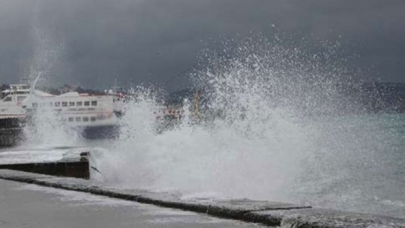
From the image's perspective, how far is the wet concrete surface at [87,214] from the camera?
5.20 meters

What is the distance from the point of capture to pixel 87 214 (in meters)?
5.86

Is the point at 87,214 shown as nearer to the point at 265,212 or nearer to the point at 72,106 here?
the point at 265,212

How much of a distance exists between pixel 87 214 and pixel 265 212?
65.0 inches

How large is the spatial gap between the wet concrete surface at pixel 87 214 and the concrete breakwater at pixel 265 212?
0.11 meters

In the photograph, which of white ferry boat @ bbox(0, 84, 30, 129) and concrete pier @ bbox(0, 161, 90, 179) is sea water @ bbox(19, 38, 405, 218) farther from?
white ferry boat @ bbox(0, 84, 30, 129)

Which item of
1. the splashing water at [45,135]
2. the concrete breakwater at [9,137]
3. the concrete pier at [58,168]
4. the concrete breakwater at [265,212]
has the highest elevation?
the splashing water at [45,135]

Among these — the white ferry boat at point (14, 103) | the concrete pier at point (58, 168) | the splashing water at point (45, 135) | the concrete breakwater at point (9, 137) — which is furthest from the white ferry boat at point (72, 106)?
the concrete pier at point (58, 168)

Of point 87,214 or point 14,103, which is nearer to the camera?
point 87,214

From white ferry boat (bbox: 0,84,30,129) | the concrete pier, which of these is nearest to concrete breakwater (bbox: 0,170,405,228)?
the concrete pier

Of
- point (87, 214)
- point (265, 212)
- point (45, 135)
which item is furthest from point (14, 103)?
point (265, 212)

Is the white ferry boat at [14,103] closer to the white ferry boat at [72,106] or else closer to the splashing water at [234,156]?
the white ferry boat at [72,106]

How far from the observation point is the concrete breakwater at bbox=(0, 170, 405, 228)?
4527 millimetres

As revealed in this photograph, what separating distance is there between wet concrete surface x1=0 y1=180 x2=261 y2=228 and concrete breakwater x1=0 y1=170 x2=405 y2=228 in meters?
0.11

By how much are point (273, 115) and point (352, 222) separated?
2155 centimetres
